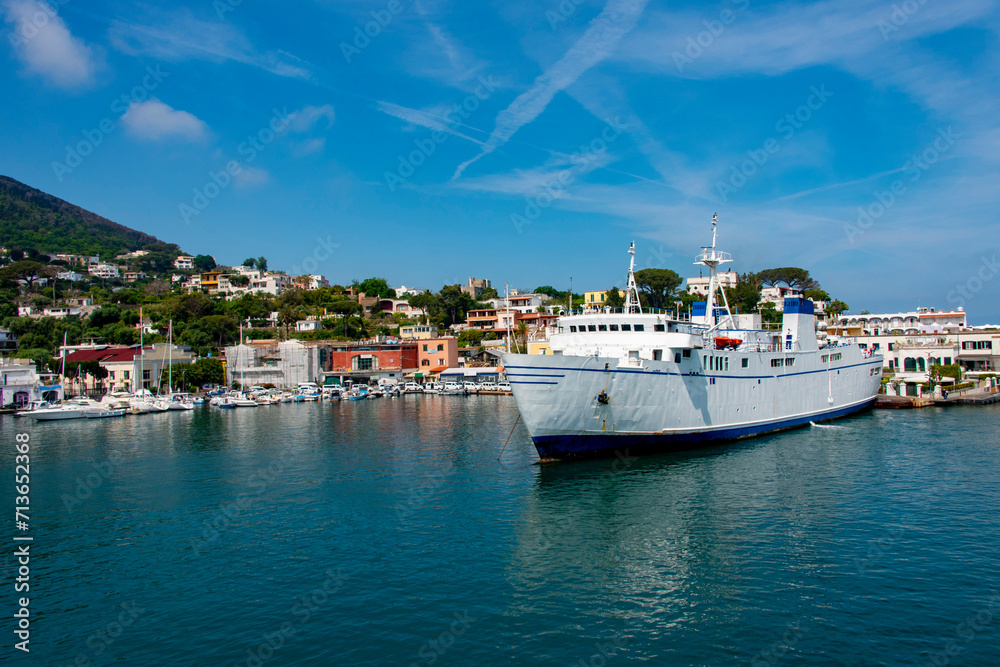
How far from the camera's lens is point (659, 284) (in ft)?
347

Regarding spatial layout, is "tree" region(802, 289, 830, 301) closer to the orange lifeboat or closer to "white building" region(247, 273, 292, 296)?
the orange lifeboat

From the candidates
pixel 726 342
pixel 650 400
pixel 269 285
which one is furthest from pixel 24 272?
pixel 726 342

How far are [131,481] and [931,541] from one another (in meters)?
33.2

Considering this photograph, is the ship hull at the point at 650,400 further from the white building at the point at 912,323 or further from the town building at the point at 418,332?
the town building at the point at 418,332

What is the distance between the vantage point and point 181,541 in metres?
20.4

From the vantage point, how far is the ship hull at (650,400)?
2762 cm

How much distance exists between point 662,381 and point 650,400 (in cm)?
118

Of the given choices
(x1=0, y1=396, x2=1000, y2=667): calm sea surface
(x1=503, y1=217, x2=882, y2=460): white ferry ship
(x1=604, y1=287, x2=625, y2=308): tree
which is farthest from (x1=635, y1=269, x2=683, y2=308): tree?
(x1=0, y1=396, x2=1000, y2=667): calm sea surface

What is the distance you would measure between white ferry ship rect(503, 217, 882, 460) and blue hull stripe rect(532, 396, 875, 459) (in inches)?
2.5

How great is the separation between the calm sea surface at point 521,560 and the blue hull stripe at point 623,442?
814 mm

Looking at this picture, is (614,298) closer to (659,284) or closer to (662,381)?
(659,284)

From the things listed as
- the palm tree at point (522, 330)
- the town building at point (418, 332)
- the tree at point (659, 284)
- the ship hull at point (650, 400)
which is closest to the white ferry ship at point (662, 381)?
the ship hull at point (650, 400)

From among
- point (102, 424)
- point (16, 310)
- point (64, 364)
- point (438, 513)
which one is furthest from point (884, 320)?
point (16, 310)

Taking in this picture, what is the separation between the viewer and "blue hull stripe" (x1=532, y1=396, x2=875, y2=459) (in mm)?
29016
